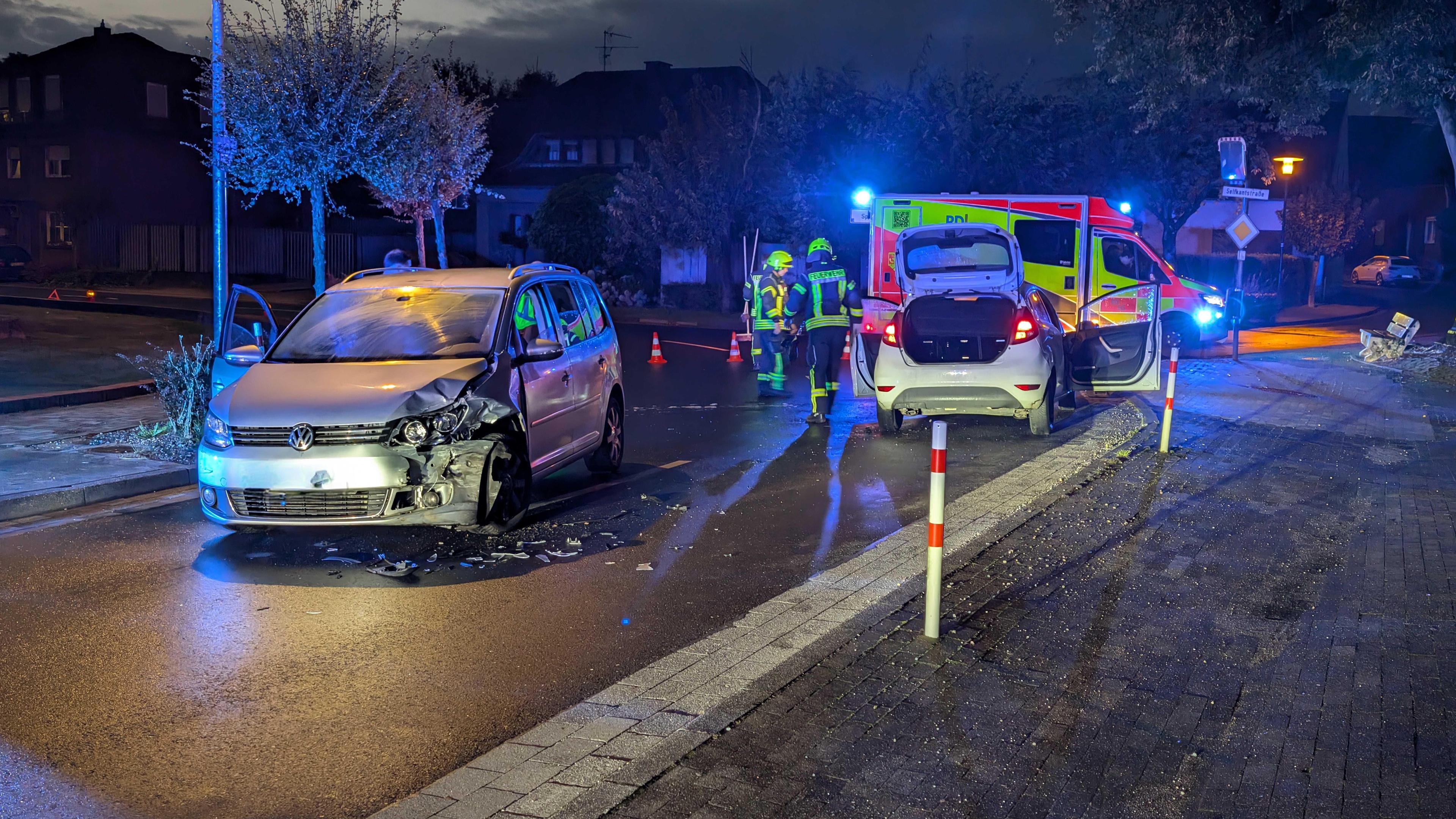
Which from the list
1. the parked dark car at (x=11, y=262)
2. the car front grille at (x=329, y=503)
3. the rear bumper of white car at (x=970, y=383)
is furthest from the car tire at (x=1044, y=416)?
the parked dark car at (x=11, y=262)

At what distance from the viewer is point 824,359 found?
44.0ft

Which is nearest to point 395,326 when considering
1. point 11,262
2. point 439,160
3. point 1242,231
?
point 1242,231

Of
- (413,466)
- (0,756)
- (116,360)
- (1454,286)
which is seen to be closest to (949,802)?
(0,756)

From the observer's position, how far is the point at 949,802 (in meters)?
4.18

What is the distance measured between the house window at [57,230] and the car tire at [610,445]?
164ft

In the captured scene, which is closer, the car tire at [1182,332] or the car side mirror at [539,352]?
the car side mirror at [539,352]

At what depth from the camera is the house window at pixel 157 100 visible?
180ft

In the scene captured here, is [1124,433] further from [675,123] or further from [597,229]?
[597,229]

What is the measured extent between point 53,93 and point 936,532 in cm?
5991

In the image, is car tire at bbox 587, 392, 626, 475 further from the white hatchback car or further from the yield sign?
the yield sign

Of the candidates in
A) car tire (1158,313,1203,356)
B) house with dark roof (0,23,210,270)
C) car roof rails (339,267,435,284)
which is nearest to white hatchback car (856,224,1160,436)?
car roof rails (339,267,435,284)

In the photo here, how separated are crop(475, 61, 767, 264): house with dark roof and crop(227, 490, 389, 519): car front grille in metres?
43.2

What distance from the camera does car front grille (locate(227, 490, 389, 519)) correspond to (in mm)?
7234

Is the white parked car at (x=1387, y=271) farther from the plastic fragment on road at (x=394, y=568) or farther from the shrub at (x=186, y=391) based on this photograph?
the plastic fragment on road at (x=394, y=568)
